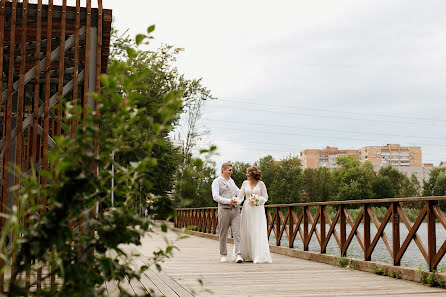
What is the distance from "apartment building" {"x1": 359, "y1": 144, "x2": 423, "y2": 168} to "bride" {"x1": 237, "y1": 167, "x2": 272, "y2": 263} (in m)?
163

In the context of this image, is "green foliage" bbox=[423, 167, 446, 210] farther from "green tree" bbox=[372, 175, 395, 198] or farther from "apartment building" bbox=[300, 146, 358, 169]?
"apartment building" bbox=[300, 146, 358, 169]

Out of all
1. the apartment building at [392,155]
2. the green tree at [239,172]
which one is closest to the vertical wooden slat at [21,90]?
the green tree at [239,172]

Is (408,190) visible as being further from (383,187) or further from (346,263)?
(346,263)

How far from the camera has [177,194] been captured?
2.30m

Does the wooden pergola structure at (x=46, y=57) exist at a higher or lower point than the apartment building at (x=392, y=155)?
lower

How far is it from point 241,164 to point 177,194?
64.3 m

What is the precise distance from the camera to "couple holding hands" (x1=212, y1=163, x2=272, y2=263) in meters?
9.20

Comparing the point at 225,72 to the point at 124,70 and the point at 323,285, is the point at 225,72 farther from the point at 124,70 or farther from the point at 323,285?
the point at 124,70

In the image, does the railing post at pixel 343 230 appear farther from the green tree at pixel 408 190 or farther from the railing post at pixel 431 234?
the green tree at pixel 408 190

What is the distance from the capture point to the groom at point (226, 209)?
9.23 m

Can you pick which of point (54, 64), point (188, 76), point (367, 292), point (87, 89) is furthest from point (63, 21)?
point (188, 76)

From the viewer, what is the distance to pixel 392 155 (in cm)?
17512

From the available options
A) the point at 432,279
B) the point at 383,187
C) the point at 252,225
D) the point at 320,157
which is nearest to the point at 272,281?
the point at 432,279

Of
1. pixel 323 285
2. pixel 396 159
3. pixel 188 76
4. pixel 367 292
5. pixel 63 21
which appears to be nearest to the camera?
pixel 63 21
